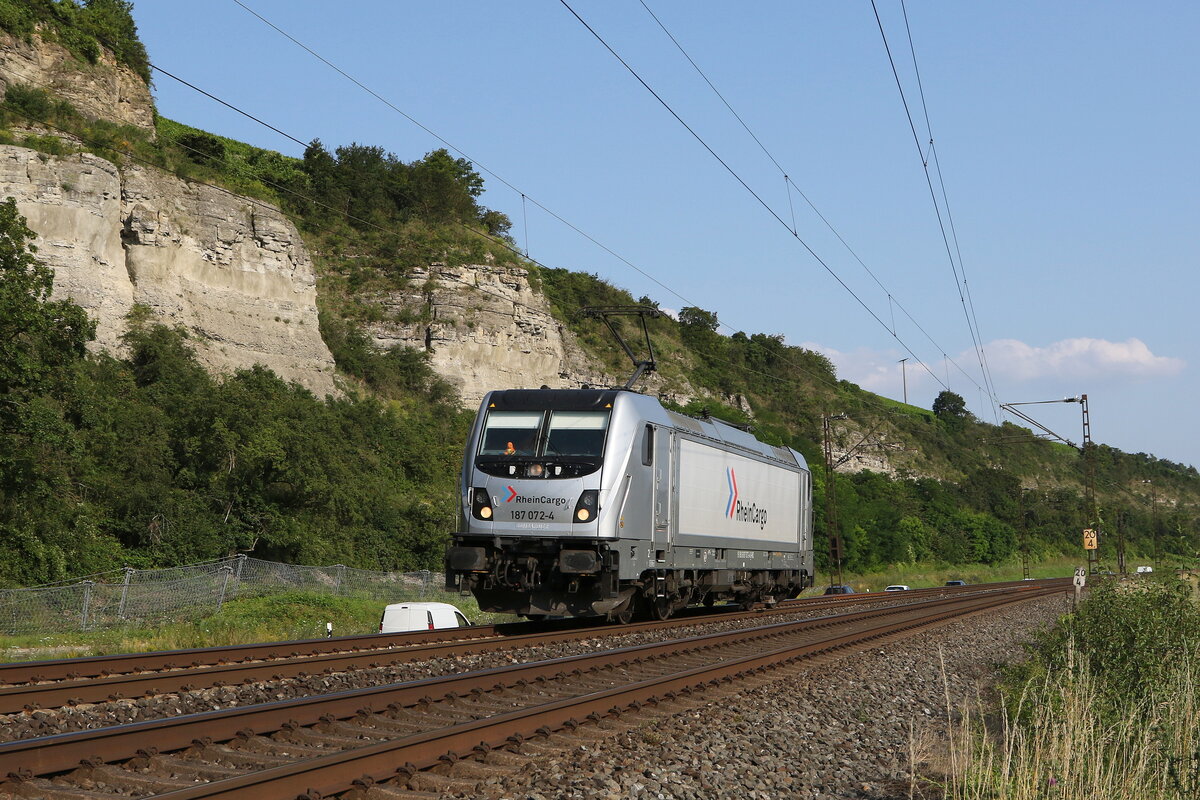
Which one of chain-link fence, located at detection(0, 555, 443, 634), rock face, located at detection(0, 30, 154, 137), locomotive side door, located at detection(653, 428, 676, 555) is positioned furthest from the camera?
rock face, located at detection(0, 30, 154, 137)

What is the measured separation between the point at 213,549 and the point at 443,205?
1956 inches

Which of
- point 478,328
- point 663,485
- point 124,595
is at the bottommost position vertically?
point 124,595

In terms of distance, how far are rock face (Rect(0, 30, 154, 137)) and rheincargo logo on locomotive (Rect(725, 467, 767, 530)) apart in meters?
42.1

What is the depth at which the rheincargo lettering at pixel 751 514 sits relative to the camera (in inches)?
939

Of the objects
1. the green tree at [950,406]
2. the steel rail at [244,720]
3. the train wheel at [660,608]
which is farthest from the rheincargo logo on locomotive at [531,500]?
the green tree at [950,406]

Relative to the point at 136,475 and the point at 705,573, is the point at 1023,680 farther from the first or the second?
the point at 136,475

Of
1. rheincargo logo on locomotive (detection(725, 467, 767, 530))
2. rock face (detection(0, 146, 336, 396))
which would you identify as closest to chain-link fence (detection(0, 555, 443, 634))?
rheincargo logo on locomotive (detection(725, 467, 767, 530))

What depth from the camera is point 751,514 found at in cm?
2488

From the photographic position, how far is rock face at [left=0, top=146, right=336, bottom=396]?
4650 cm

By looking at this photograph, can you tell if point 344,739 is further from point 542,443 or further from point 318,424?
point 318,424

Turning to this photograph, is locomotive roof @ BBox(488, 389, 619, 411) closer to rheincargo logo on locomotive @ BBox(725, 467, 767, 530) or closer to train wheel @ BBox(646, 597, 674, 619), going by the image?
train wheel @ BBox(646, 597, 674, 619)

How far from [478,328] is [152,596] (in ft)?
160

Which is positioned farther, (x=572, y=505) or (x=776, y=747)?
(x=572, y=505)

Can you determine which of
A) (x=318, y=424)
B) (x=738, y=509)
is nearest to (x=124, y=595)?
(x=738, y=509)
